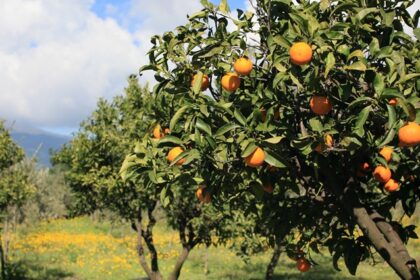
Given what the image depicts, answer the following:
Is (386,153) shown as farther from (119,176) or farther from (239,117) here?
(119,176)

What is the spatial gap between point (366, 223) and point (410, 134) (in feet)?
3.37

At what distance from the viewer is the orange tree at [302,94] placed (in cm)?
294

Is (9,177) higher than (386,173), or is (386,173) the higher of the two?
(9,177)

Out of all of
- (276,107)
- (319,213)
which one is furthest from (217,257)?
(276,107)

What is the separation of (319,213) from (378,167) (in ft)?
3.42

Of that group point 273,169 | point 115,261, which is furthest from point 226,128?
point 115,261

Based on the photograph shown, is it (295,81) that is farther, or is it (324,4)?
(324,4)

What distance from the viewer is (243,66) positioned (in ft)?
10.5

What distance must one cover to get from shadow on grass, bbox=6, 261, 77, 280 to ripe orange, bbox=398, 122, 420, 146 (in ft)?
52.6

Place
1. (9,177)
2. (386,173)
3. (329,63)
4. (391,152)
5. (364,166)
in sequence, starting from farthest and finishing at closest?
(9,177), (364,166), (386,173), (391,152), (329,63)

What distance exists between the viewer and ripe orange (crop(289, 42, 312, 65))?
2.80 m

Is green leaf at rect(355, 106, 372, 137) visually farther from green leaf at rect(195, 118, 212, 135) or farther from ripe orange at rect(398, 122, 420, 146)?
green leaf at rect(195, 118, 212, 135)

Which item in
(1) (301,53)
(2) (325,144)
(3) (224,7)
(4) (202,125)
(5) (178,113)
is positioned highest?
(3) (224,7)

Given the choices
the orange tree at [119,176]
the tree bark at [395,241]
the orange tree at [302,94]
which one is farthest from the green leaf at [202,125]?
the orange tree at [119,176]
